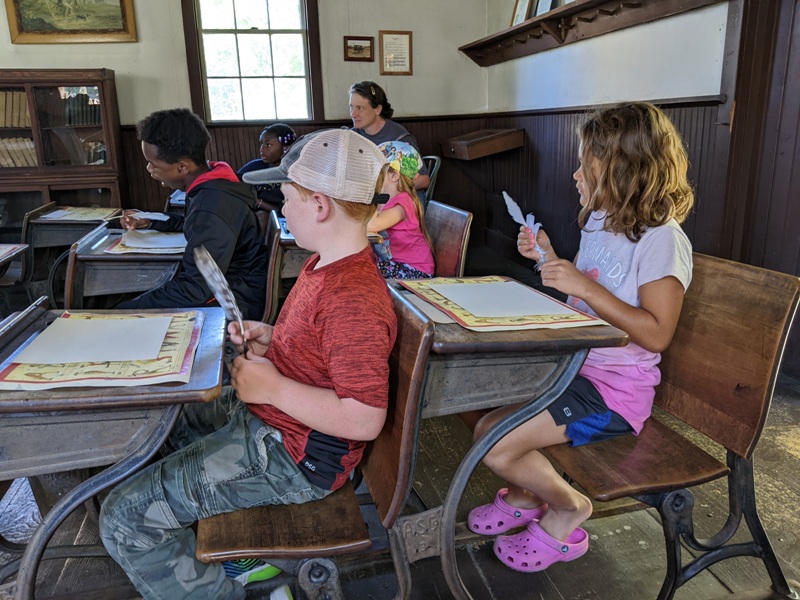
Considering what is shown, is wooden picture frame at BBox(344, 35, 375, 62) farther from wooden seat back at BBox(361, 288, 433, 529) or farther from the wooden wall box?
wooden seat back at BBox(361, 288, 433, 529)

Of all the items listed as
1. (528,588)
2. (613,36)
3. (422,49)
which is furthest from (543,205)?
(528,588)

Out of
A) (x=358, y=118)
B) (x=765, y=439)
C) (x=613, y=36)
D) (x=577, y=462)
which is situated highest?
(x=613, y=36)

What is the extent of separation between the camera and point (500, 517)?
1.59 m

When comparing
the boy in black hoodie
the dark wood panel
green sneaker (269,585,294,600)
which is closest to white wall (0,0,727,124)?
the dark wood panel

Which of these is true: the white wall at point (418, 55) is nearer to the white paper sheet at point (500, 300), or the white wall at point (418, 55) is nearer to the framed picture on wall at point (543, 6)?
the framed picture on wall at point (543, 6)

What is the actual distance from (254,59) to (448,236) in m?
3.49

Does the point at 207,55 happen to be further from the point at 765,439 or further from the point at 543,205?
the point at 765,439

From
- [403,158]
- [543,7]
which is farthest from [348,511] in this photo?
[543,7]

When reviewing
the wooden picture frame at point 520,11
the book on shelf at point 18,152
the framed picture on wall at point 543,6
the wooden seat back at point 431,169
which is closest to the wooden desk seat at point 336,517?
the wooden seat back at point 431,169

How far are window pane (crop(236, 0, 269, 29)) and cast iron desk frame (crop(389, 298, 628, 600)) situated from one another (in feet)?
15.3

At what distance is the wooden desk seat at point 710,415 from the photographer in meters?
1.20

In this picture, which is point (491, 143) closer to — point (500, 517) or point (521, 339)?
point (500, 517)

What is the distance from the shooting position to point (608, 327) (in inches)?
44.1

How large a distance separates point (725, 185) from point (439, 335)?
2406 mm
